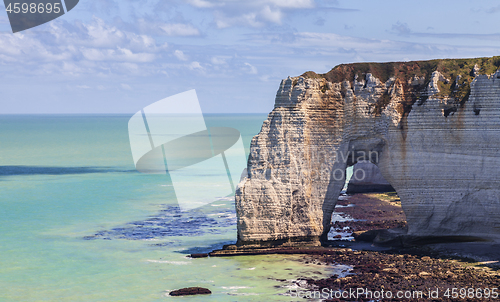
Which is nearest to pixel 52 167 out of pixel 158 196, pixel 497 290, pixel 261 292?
pixel 158 196

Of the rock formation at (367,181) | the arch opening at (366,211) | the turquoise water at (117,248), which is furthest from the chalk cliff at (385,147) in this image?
the rock formation at (367,181)

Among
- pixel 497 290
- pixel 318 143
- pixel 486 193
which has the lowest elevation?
pixel 497 290

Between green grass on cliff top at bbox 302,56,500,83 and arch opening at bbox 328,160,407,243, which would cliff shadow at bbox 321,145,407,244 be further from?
green grass on cliff top at bbox 302,56,500,83

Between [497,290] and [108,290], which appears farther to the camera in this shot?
[108,290]

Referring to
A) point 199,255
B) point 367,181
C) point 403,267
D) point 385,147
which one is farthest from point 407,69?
point 367,181

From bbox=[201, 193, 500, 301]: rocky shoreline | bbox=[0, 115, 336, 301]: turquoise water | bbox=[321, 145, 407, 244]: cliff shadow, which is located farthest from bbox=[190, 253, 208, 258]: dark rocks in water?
bbox=[321, 145, 407, 244]: cliff shadow

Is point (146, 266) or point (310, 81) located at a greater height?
point (310, 81)

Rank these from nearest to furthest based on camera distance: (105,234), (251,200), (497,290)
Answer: (497,290), (251,200), (105,234)

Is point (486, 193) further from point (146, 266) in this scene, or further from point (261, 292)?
point (146, 266)
